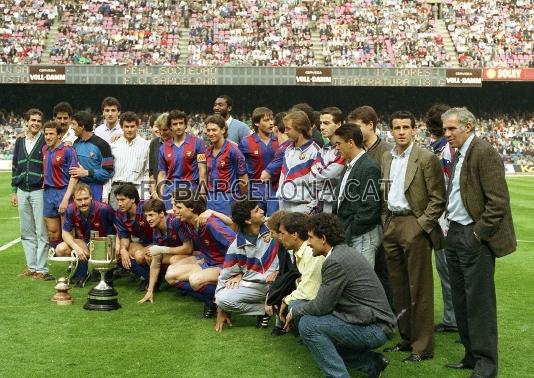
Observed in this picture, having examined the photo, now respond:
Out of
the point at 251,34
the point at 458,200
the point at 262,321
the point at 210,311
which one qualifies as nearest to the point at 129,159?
the point at 210,311

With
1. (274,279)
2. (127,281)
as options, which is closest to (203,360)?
(274,279)

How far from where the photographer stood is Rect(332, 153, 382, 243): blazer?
21.5 ft

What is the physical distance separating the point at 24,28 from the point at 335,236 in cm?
3985

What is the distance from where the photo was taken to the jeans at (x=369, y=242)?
264 inches

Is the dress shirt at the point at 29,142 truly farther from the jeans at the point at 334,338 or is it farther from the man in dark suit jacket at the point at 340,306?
the jeans at the point at 334,338

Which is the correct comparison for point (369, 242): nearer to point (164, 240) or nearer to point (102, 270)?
point (164, 240)

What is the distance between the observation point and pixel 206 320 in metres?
7.93

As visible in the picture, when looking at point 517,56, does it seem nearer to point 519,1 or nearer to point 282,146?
point 519,1

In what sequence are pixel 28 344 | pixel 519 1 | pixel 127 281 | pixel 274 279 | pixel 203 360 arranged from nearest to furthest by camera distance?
1. pixel 203 360
2. pixel 28 344
3. pixel 274 279
4. pixel 127 281
5. pixel 519 1

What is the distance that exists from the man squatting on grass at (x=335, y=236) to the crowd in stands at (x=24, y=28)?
3280cm

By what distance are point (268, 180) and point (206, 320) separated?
6.52 feet

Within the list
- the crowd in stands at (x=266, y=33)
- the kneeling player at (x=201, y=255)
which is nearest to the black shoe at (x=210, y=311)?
the kneeling player at (x=201, y=255)

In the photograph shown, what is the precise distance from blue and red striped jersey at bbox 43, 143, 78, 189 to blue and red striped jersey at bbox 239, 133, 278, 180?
2.13 meters

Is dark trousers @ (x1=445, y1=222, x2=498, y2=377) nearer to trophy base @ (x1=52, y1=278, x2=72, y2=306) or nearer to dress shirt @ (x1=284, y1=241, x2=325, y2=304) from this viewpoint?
dress shirt @ (x1=284, y1=241, x2=325, y2=304)
